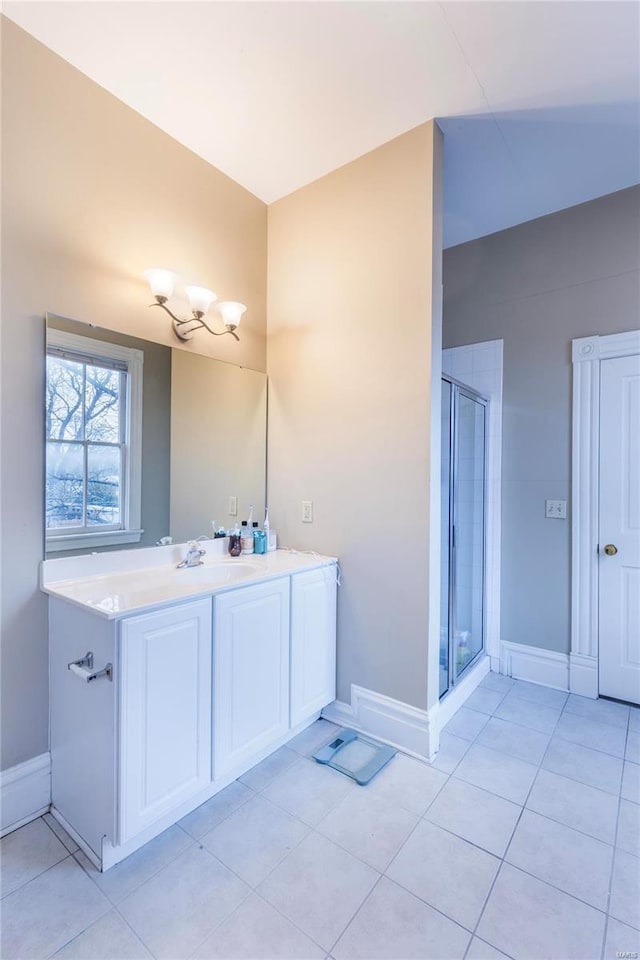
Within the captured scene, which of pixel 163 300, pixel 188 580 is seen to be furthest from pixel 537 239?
pixel 188 580

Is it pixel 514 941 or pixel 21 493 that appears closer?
pixel 514 941

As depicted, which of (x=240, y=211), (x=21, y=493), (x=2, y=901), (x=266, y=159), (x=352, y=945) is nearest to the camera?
(x=352, y=945)

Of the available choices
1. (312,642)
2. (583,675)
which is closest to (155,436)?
(312,642)

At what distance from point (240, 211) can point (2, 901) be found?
3.09 metres

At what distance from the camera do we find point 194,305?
207 centimetres

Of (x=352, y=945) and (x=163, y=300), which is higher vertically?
(x=163, y=300)

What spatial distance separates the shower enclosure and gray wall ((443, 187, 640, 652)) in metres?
0.17

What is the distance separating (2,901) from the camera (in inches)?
49.9

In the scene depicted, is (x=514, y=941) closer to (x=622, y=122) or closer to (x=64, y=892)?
(x=64, y=892)

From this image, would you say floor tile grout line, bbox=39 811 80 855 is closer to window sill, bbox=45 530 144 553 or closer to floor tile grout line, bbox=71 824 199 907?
floor tile grout line, bbox=71 824 199 907

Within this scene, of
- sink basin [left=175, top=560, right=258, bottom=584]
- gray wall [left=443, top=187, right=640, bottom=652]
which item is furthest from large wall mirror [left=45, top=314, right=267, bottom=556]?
gray wall [left=443, top=187, right=640, bottom=652]

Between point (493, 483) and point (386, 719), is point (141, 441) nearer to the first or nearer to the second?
point (386, 719)

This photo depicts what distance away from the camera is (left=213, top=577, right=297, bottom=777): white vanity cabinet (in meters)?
1.64

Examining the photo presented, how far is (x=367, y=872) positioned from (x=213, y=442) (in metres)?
1.91
